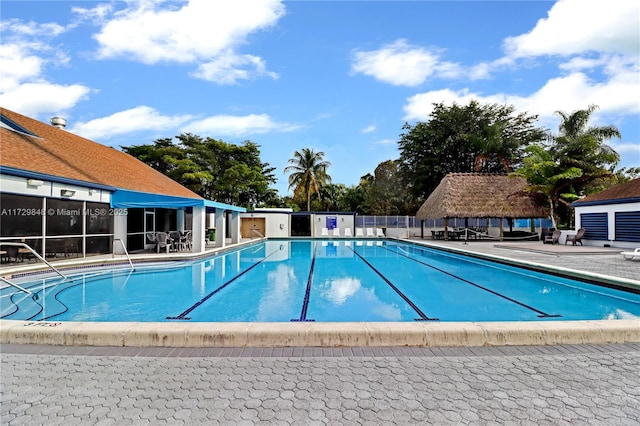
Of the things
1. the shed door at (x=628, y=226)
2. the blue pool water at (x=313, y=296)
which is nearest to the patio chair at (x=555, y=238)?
A: the shed door at (x=628, y=226)

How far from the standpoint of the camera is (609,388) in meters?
3.01

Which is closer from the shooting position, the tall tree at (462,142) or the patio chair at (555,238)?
the patio chair at (555,238)

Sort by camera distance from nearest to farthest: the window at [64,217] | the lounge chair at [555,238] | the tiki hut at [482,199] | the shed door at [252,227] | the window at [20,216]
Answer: the window at [20,216] < the window at [64,217] < the lounge chair at [555,238] < the tiki hut at [482,199] < the shed door at [252,227]

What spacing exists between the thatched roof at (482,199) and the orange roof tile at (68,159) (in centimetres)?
1600

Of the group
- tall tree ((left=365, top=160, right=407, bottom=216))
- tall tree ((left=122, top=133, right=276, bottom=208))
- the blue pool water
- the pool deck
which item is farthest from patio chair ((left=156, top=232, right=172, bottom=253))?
tall tree ((left=365, top=160, right=407, bottom=216))

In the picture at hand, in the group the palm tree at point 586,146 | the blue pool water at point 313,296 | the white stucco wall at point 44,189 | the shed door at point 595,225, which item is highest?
the palm tree at point 586,146

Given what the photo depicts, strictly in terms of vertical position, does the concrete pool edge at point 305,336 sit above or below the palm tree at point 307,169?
below

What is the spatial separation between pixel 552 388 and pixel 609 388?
46 centimetres

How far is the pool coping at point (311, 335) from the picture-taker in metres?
4.06

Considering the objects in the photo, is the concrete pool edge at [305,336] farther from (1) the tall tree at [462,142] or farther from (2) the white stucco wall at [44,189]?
(1) the tall tree at [462,142]

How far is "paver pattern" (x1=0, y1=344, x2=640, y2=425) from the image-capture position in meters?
2.56

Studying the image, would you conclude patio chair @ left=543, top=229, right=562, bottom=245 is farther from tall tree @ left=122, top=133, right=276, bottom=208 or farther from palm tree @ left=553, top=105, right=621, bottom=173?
tall tree @ left=122, top=133, right=276, bottom=208

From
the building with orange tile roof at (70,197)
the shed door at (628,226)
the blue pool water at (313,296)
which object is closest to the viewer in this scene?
the blue pool water at (313,296)

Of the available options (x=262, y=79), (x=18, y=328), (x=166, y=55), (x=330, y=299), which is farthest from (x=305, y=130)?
(x=18, y=328)
